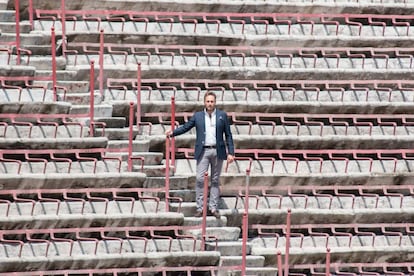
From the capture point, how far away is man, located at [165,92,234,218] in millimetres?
20312

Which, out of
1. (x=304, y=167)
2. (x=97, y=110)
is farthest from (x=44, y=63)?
(x=304, y=167)

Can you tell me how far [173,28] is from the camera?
23.2 meters

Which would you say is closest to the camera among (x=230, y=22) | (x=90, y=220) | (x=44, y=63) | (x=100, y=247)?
(x=100, y=247)

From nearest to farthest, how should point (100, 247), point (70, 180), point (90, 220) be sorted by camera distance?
point (100, 247)
point (90, 220)
point (70, 180)

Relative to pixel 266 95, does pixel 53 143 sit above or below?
below

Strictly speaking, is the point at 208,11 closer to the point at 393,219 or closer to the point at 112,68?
the point at 112,68

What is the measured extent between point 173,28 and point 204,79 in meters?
1.00

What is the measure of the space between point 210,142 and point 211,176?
36 centimetres

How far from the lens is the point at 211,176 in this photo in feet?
66.8

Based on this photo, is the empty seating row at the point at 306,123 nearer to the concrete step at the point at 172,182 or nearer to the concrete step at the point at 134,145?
the concrete step at the point at 134,145

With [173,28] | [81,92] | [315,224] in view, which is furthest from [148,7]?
[315,224]

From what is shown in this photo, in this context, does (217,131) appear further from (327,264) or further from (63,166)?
(327,264)

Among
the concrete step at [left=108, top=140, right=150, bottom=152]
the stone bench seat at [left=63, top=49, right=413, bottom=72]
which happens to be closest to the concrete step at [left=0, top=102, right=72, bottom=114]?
the concrete step at [left=108, top=140, right=150, bottom=152]

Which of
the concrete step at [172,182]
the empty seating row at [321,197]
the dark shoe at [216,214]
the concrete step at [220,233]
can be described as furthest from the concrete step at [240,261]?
the concrete step at [172,182]
